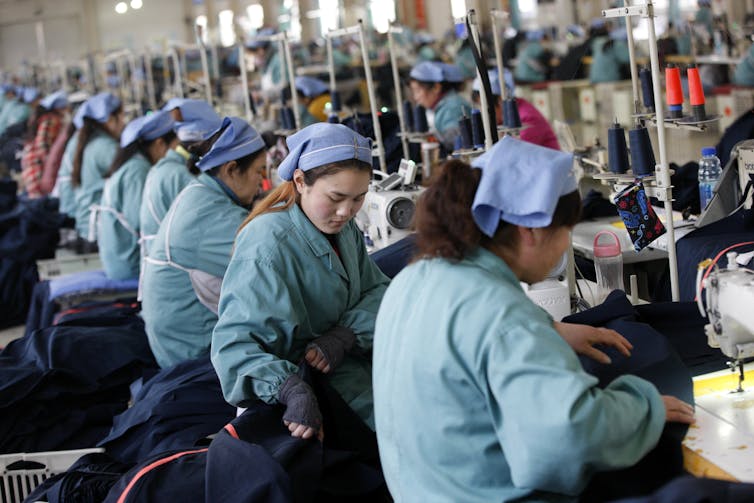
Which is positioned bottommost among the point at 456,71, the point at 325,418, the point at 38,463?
the point at 38,463

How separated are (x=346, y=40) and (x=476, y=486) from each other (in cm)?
1704

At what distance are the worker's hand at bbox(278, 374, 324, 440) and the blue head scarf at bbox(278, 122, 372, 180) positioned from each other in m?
0.53

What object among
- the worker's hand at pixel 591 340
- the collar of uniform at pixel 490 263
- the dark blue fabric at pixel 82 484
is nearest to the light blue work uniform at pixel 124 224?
Result: the dark blue fabric at pixel 82 484

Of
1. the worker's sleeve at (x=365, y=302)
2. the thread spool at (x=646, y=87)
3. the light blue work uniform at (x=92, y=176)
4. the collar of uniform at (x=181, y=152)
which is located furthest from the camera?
the light blue work uniform at (x=92, y=176)

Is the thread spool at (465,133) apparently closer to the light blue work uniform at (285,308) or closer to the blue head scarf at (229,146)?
the blue head scarf at (229,146)

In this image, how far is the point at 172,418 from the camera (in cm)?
279

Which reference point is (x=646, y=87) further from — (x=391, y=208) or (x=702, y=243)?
(x=391, y=208)

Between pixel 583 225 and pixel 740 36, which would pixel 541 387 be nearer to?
pixel 583 225

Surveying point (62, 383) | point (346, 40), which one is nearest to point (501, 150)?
point (62, 383)

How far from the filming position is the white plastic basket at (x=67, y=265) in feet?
18.3

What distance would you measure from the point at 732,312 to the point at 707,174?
193 cm

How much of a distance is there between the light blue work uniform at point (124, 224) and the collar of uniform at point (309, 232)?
261 centimetres

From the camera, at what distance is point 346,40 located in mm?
18109

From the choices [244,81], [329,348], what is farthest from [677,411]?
[244,81]
